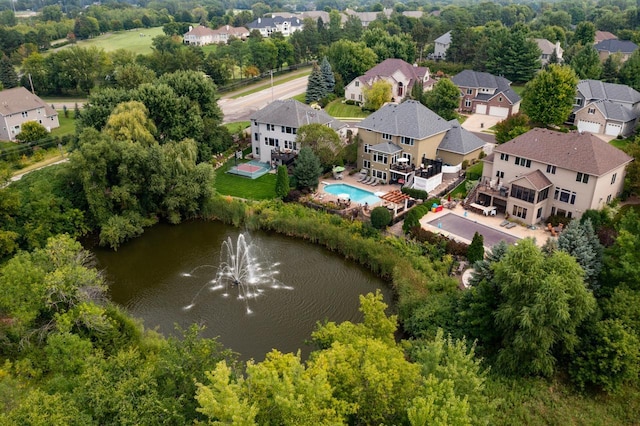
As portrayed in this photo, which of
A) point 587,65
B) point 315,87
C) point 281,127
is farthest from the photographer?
point 315,87

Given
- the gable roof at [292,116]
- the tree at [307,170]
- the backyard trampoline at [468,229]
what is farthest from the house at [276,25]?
the backyard trampoline at [468,229]

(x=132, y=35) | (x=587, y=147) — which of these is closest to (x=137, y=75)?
(x=587, y=147)

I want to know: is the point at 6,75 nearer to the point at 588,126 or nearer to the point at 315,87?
the point at 315,87

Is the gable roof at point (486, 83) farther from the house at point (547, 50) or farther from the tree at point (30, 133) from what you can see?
the tree at point (30, 133)

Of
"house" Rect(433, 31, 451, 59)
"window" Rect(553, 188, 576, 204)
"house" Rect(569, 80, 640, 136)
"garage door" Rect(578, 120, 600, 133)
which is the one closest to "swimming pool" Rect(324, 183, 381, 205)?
"window" Rect(553, 188, 576, 204)

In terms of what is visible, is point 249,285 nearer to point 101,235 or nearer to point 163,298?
point 163,298

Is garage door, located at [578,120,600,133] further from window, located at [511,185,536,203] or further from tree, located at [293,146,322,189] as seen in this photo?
tree, located at [293,146,322,189]

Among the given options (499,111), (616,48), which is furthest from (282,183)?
(616,48)
